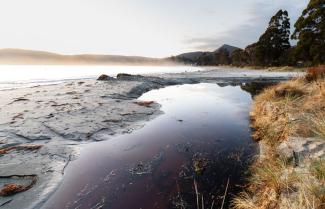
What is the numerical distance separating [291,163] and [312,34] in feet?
126

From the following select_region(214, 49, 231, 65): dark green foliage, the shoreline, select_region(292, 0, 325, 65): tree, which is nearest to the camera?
the shoreline

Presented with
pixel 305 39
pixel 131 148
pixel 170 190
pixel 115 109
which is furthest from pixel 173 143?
pixel 305 39

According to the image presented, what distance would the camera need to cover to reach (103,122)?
10.2m

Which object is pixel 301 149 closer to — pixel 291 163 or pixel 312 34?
pixel 291 163

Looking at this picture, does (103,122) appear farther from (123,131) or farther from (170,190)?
(170,190)

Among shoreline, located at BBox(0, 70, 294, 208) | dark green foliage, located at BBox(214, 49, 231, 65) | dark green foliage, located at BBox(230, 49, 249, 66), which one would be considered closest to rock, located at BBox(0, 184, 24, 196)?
shoreline, located at BBox(0, 70, 294, 208)

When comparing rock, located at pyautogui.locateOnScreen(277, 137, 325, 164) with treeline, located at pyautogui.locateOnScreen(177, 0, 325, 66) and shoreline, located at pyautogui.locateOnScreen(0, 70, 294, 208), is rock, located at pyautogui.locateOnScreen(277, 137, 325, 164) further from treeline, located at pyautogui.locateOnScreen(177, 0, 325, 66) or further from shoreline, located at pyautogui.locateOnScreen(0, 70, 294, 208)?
treeline, located at pyautogui.locateOnScreen(177, 0, 325, 66)

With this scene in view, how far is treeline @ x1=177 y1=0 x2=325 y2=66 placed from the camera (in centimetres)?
3553

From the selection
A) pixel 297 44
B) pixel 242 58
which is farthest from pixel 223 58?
pixel 297 44

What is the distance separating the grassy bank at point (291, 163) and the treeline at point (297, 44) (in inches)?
1245

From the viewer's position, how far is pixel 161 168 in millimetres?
6207

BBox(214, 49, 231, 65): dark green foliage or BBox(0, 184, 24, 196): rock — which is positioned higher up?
BBox(214, 49, 231, 65): dark green foliage

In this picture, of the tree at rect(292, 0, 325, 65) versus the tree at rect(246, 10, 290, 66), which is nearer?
the tree at rect(292, 0, 325, 65)

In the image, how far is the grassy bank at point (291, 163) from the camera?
3675mm
